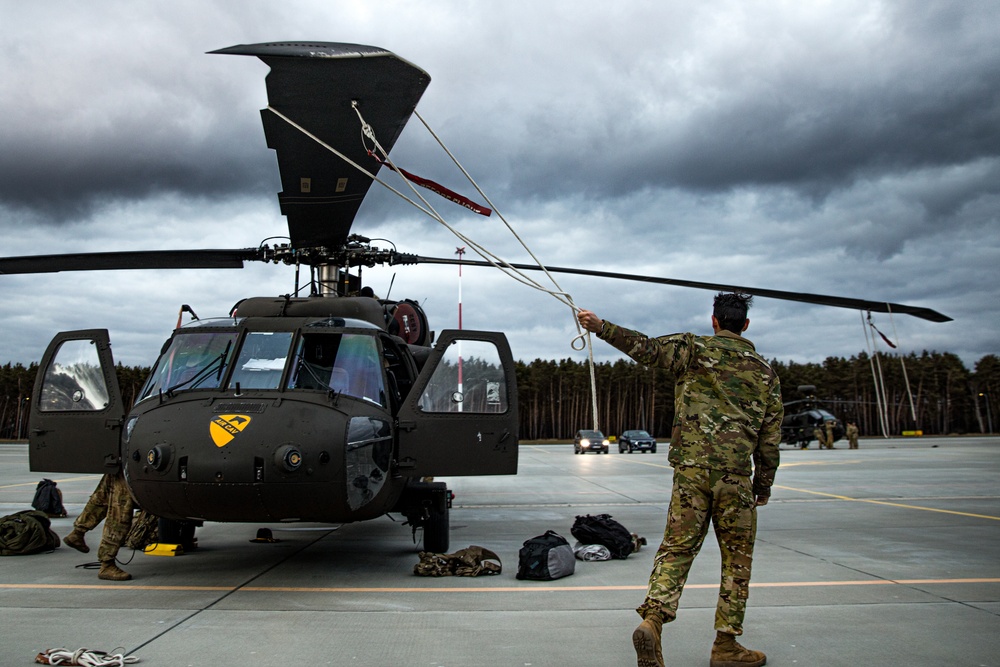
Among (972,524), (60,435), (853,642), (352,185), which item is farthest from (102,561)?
(972,524)

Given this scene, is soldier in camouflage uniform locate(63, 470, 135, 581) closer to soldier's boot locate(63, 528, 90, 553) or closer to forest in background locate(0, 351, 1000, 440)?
soldier's boot locate(63, 528, 90, 553)

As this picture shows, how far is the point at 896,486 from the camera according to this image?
15172 mm

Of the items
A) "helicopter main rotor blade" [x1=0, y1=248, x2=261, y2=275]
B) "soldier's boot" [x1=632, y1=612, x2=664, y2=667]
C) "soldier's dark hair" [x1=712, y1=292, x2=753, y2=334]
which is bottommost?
"soldier's boot" [x1=632, y1=612, x2=664, y2=667]

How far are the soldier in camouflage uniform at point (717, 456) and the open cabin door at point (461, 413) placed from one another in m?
2.71

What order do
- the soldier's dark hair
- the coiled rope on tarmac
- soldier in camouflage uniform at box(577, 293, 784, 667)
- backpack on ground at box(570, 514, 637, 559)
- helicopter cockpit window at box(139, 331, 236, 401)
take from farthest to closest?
backpack on ground at box(570, 514, 637, 559), helicopter cockpit window at box(139, 331, 236, 401), the soldier's dark hair, soldier in camouflage uniform at box(577, 293, 784, 667), the coiled rope on tarmac

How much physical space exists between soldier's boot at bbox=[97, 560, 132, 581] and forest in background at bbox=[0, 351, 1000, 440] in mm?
83917

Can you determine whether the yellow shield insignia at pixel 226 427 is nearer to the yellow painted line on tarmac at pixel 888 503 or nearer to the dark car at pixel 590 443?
Answer: the yellow painted line on tarmac at pixel 888 503

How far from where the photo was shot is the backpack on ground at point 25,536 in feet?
25.4

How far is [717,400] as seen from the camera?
424 centimetres

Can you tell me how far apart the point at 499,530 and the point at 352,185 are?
5053 millimetres

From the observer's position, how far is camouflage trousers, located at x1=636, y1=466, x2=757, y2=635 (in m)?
4.02

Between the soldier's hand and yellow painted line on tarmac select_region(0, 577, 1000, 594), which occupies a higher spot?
the soldier's hand

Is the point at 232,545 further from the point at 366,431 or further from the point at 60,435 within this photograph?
the point at 366,431

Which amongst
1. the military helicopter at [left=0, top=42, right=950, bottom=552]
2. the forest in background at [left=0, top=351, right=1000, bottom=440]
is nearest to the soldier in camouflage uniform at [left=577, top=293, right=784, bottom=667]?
the military helicopter at [left=0, top=42, right=950, bottom=552]
